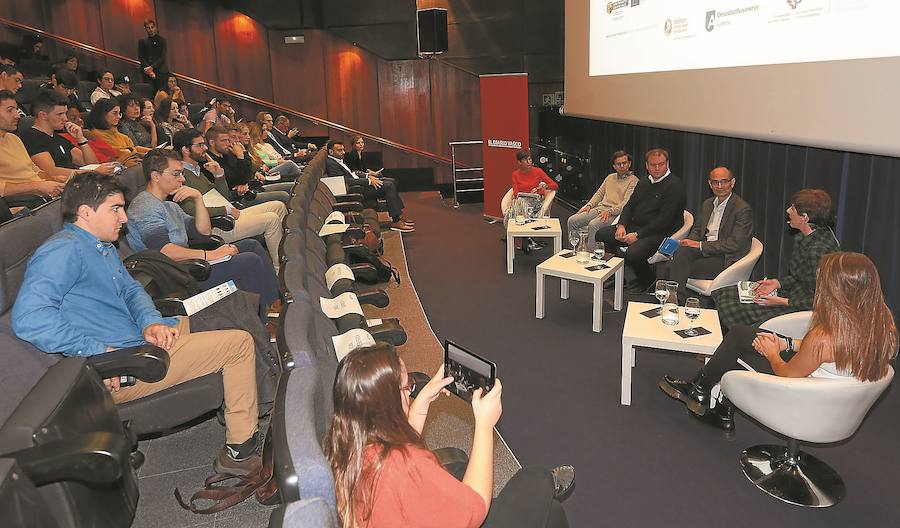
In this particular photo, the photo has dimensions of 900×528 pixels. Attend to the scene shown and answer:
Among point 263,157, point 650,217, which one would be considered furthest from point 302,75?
point 650,217

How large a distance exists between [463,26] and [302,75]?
127 inches

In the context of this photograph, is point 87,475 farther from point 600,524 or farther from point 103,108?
point 103,108

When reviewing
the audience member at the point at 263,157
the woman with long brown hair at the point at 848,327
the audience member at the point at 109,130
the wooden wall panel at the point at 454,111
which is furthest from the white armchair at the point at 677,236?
the wooden wall panel at the point at 454,111

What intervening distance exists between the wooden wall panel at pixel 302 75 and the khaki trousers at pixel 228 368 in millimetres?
10521

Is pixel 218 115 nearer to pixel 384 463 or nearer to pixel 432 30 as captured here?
pixel 432 30

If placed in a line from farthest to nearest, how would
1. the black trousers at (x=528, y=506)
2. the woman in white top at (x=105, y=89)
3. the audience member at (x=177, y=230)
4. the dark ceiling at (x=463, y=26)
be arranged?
1. the dark ceiling at (x=463, y=26)
2. the woman in white top at (x=105, y=89)
3. the audience member at (x=177, y=230)
4. the black trousers at (x=528, y=506)

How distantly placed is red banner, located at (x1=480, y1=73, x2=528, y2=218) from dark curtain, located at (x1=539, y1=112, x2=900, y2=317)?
1440 millimetres

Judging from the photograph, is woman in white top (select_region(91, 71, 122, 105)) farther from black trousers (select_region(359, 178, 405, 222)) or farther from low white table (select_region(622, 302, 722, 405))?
low white table (select_region(622, 302, 722, 405))

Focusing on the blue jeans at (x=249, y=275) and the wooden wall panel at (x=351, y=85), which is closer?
the blue jeans at (x=249, y=275)

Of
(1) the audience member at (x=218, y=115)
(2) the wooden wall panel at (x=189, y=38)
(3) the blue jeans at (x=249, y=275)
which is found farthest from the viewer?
(2) the wooden wall panel at (x=189, y=38)

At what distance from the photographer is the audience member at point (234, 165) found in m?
5.87

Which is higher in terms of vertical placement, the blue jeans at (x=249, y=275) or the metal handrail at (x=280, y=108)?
the metal handrail at (x=280, y=108)

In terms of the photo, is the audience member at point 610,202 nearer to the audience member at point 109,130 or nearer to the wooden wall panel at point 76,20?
the audience member at point 109,130

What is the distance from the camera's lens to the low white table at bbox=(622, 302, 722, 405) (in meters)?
3.46
